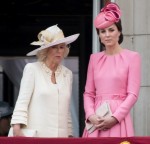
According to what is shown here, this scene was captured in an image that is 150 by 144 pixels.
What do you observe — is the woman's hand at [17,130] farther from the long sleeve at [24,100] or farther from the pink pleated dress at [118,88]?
the pink pleated dress at [118,88]

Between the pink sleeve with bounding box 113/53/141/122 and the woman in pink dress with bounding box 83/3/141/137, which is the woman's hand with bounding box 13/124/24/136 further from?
the pink sleeve with bounding box 113/53/141/122

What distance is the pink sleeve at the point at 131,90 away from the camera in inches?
247

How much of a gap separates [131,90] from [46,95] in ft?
2.24

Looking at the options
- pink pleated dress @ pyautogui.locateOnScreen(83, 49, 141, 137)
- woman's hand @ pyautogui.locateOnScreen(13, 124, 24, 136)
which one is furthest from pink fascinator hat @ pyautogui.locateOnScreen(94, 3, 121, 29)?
woman's hand @ pyautogui.locateOnScreen(13, 124, 24, 136)

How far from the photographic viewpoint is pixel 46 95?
20.9 feet

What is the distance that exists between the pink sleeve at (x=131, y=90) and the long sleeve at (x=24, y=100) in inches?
28.0

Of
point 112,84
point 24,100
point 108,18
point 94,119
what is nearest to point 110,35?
point 108,18

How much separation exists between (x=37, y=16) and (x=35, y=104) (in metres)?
4.56

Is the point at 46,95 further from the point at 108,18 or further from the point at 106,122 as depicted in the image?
the point at 108,18

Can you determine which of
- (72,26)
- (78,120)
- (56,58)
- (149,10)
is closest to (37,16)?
(72,26)

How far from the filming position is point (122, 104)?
629 cm
